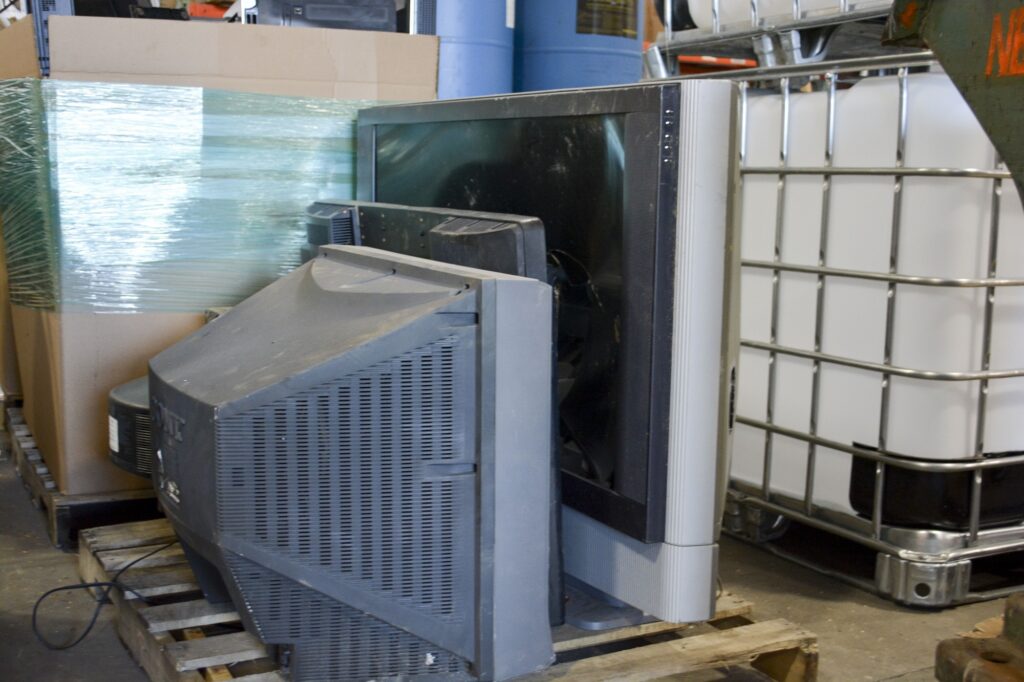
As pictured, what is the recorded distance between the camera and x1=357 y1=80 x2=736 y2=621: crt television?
1.54m

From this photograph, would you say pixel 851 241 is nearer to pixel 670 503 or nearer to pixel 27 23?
pixel 670 503

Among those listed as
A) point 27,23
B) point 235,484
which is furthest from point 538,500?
point 27,23

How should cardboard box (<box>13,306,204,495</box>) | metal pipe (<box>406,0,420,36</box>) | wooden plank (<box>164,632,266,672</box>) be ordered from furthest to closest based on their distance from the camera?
metal pipe (<box>406,0,420,36</box>), cardboard box (<box>13,306,204,495</box>), wooden plank (<box>164,632,266,672</box>)

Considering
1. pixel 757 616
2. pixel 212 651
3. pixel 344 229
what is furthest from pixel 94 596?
pixel 757 616

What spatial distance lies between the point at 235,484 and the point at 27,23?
1.83 m

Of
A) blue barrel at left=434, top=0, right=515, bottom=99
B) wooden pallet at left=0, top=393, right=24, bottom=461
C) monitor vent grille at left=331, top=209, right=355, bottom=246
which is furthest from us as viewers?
wooden pallet at left=0, top=393, right=24, bottom=461

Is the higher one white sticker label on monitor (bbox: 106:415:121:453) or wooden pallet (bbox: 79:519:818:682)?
white sticker label on monitor (bbox: 106:415:121:453)

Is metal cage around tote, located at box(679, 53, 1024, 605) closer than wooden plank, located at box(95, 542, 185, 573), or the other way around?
wooden plank, located at box(95, 542, 185, 573)

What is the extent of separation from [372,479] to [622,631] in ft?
2.14

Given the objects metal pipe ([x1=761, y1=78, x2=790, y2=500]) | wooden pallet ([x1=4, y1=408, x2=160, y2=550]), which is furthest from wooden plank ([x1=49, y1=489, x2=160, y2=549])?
metal pipe ([x1=761, y1=78, x2=790, y2=500])

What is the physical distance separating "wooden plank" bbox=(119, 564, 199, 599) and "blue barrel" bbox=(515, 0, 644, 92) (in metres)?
2.03

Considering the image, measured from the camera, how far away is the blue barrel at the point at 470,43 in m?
3.30

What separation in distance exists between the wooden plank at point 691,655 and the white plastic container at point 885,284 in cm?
75

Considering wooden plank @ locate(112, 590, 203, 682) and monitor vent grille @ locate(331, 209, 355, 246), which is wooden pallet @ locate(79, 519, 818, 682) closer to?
wooden plank @ locate(112, 590, 203, 682)
